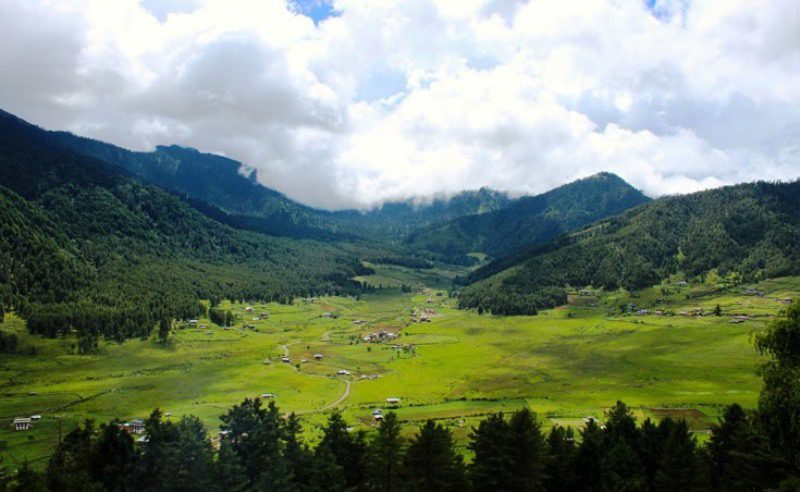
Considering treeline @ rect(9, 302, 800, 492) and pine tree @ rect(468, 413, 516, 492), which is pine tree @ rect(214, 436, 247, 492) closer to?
treeline @ rect(9, 302, 800, 492)

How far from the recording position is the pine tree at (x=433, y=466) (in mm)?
51562

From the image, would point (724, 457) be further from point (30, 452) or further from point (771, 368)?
point (30, 452)

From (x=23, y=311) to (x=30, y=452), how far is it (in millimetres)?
125256

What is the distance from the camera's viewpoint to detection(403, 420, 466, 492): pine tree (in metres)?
51.6

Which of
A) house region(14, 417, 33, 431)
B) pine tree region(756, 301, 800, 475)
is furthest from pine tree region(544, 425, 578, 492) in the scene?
house region(14, 417, 33, 431)

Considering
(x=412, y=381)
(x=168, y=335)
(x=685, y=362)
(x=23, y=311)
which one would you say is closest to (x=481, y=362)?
(x=412, y=381)

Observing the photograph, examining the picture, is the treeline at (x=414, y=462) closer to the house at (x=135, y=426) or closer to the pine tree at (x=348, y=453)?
the pine tree at (x=348, y=453)

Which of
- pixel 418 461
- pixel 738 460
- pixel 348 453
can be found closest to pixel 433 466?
pixel 418 461

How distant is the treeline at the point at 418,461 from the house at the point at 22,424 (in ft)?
159

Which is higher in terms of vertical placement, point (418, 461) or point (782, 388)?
point (782, 388)

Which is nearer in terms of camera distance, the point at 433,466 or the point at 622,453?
the point at 433,466

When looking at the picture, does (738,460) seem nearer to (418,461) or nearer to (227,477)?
(418,461)

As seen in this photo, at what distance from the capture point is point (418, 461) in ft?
172

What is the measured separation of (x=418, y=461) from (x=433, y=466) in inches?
60.1
